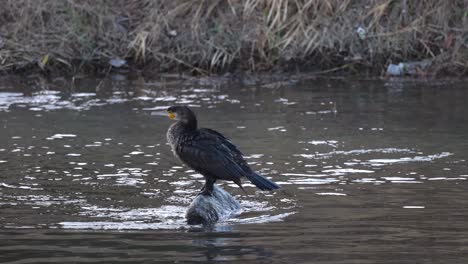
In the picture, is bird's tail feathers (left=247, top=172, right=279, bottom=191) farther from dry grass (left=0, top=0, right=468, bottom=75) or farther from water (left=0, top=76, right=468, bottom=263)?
dry grass (left=0, top=0, right=468, bottom=75)

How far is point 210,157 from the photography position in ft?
27.8

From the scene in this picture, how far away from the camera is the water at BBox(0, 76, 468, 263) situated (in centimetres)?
708

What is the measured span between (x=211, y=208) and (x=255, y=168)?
1917 mm

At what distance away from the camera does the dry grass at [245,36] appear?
16250mm

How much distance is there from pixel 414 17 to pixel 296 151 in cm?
663

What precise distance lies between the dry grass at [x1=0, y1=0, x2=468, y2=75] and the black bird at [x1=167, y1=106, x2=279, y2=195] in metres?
7.55

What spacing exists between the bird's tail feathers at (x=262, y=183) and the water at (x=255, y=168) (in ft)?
0.53

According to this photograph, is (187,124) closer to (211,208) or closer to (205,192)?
(205,192)

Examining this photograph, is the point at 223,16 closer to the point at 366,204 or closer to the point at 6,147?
the point at 6,147

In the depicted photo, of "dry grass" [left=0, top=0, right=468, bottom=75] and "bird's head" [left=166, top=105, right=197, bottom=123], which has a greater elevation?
"dry grass" [left=0, top=0, right=468, bottom=75]

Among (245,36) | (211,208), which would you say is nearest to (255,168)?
(211,208)

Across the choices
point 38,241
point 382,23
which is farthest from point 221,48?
point 38,241

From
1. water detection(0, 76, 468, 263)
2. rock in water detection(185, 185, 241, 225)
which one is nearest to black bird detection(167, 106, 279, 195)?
rock in water detection(185, 185, 241, 225)

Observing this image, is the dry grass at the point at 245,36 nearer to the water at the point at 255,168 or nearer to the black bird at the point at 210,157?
the water at the point at 255,168
